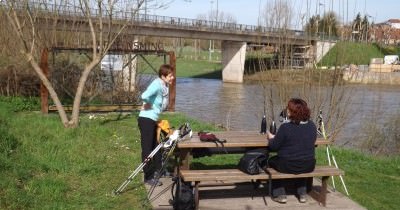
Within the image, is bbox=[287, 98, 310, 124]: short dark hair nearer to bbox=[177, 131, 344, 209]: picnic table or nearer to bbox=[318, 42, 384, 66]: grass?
bbox=[177, 131, 344, 209]: picnic table

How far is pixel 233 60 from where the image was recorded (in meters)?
58.3

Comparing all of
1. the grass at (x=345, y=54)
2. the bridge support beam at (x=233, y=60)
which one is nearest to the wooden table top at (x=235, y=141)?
the grass at (x=345, y=54)

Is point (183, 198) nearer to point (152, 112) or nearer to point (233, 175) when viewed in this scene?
point (233, 175)

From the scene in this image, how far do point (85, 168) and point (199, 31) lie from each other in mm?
45202

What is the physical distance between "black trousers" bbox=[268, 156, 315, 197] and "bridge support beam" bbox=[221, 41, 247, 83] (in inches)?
1912

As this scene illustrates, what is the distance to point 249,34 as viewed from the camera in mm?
54875

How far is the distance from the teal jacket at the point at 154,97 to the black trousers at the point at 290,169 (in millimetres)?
1660

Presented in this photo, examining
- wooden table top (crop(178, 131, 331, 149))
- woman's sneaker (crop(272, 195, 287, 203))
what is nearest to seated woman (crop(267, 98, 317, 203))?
wooden table top (crop(178, 131, 331, 149))

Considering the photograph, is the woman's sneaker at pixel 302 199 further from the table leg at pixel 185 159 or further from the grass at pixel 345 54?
the grass at pixel 345 54

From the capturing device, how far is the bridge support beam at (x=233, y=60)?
55869mm

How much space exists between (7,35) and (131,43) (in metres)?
4.20

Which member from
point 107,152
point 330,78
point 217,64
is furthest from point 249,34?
point 107,152

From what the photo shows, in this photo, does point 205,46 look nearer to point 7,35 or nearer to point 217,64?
point 217,64

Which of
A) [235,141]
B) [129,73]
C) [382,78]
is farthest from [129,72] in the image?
[382,78]
